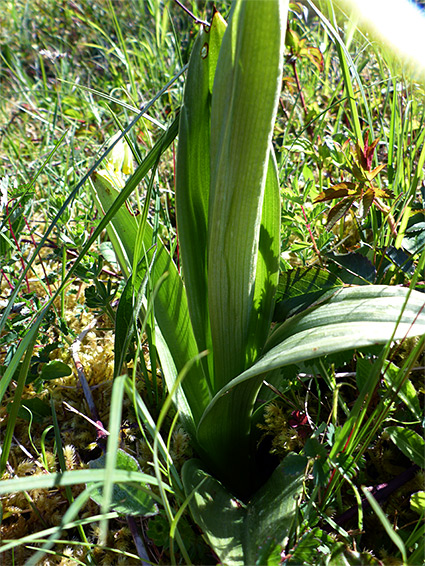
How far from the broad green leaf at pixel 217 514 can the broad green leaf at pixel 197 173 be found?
0.66 ft

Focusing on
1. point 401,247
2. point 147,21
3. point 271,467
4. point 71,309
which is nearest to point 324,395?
point 271,467

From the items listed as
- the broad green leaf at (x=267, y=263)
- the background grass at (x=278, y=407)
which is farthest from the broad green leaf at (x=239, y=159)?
the background grass at (x=278, y=407)

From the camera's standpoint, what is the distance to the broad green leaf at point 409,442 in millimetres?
732

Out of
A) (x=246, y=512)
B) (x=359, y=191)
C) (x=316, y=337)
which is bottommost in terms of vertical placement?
(x=246, y=512)

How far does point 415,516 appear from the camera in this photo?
0.73 metres

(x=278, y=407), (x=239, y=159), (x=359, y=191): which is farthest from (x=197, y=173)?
(x=278, y=407)

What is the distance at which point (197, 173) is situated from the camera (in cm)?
78

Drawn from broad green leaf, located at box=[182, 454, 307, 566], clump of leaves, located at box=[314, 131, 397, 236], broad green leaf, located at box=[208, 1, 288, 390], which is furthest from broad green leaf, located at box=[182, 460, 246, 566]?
clump of leaves, located at box=[314, 131, 397, 236]

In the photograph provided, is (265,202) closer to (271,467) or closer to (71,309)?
(271,467)

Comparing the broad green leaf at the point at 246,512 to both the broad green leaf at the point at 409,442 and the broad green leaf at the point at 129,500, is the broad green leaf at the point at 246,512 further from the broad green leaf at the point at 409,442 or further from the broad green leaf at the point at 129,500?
the broad green leaf at the point at 409,442

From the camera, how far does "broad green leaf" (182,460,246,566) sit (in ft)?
2.04

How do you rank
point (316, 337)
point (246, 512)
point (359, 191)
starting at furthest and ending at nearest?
point (359, 191) → point (246, 512) → point (316, 337)

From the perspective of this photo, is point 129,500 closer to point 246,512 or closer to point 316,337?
point 246,512

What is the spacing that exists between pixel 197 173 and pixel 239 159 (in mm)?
180
